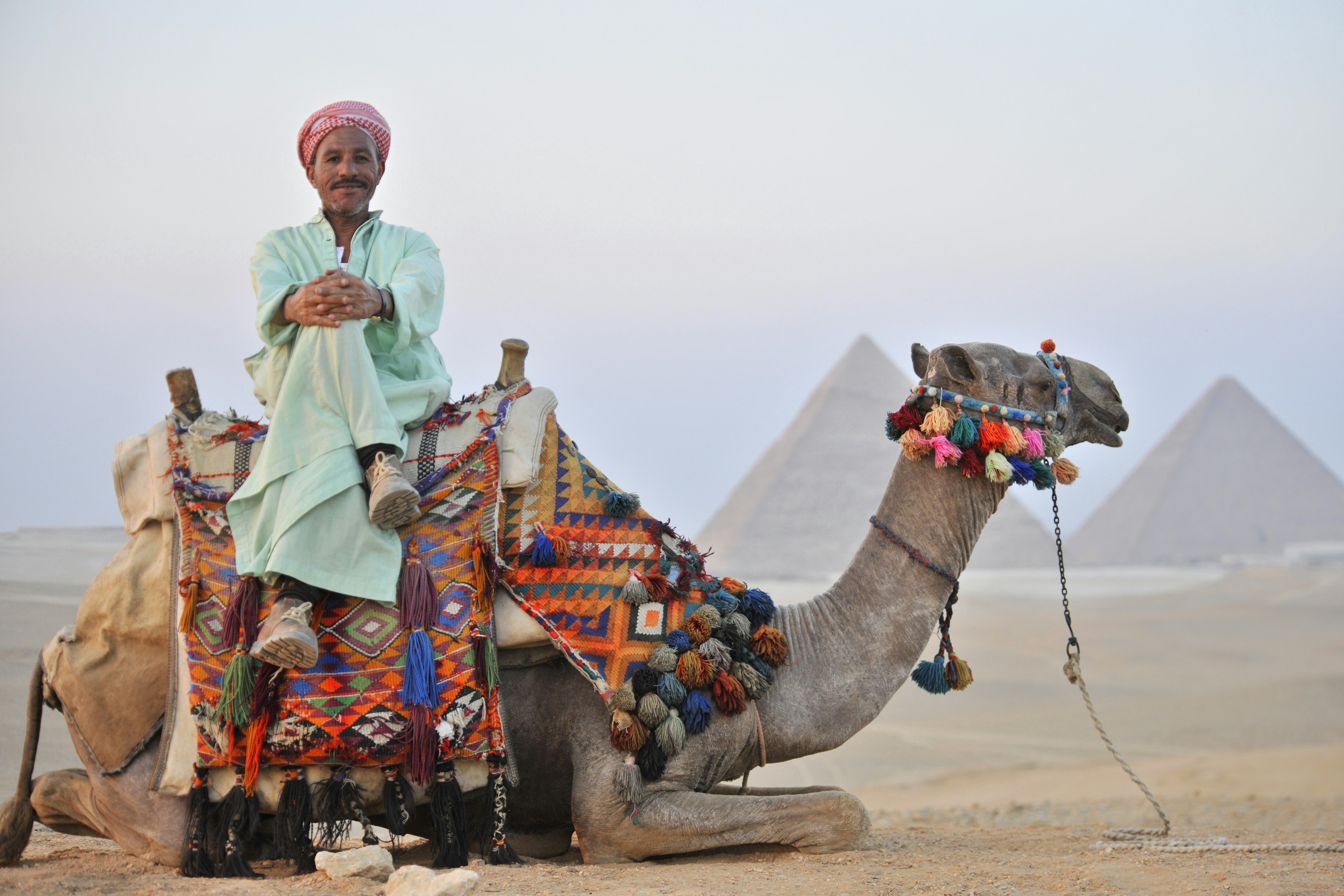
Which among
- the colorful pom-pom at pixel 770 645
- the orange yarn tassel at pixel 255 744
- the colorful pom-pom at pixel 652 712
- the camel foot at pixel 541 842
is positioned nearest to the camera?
the orange yarn tassel at pixel 255 744

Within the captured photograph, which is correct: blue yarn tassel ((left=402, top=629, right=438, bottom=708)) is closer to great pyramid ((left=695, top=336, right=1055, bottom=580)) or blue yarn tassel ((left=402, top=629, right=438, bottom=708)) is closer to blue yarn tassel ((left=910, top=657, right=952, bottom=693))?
blue yarn tassel ((left=910, top=657, right=952, bottom=693))

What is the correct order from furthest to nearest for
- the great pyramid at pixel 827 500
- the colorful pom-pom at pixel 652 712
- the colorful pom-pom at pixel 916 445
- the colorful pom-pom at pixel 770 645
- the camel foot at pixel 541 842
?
1. the great pyramid at pixel 827 500
2. the colorful pom-pom at pixel 916 445
3. the camel foot at pixel 541 842
4. the colorful pom-pom at pixel 770 645
5. the colorful pom-pom at pixel 652 712

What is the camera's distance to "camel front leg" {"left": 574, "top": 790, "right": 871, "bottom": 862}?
14.4ft

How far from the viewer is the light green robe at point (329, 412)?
4.37 m

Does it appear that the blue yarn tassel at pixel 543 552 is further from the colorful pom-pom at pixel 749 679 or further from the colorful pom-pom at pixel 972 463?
the colorful pom-pom at pixel 972 463

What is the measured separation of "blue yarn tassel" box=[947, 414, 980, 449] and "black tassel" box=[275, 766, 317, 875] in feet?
9.16

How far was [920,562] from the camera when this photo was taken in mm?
4953

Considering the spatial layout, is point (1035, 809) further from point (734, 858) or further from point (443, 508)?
point (443, 508)

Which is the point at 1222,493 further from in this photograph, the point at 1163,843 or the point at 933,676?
the point at 933,676

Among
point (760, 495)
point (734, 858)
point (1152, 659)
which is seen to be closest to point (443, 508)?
point (734, 858)

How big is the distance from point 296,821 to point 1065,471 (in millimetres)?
3260

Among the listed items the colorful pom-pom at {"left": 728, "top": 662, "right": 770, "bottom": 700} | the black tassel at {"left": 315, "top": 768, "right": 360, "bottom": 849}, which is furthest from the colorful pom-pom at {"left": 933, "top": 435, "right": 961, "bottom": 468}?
the black tassel at {"left": 315, "top": 768, "right": 360, "bottom": 849}

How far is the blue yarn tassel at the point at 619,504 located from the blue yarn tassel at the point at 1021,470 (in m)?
1.51

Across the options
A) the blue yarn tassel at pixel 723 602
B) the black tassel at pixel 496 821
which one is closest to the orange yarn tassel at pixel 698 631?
the blue yarn tassel at pixel 723 602
